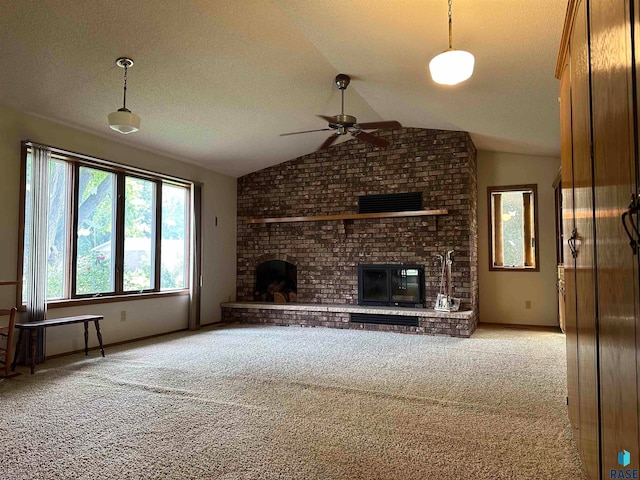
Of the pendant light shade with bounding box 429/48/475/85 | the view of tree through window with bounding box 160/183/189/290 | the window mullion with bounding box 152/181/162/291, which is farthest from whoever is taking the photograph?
the view of tree through window with bounding box 160/183/189/290

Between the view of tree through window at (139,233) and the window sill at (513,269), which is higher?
the view of tree through window at (139,233)

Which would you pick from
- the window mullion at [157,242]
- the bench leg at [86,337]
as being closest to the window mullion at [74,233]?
the bench leg at [86,337]

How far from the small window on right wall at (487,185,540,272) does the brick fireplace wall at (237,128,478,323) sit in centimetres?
38

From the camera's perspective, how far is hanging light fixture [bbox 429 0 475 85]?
8.76 feet

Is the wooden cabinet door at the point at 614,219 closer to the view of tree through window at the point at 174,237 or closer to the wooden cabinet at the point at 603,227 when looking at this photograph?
the wooden cabinet at the point at 603,227

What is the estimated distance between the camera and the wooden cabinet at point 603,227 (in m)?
1.07

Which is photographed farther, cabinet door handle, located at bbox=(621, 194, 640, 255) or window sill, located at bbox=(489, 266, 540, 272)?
window sill, located at bbox=(489, 266, 540, 272)

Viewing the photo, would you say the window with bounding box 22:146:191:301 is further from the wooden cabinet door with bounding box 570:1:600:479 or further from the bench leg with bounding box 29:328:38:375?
the wooden cabinet door with bounding box 570:1:600:479

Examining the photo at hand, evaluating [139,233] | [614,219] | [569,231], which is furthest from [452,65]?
[139,233]

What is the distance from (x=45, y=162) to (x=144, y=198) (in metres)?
1.53

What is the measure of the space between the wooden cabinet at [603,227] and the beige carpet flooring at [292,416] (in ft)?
2.11

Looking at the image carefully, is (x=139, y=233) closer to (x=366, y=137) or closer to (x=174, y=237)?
(x=174, y=237)

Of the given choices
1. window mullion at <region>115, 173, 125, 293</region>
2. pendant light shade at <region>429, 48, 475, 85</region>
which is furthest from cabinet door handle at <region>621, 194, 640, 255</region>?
window mullion at <region>115, 173, 125, 293</region>

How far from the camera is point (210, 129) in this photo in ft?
18.4
